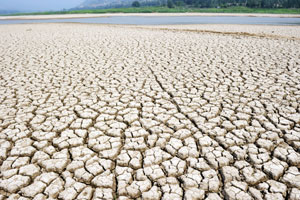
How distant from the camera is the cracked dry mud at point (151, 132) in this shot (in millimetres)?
1576

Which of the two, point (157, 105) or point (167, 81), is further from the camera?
point (167, 81)

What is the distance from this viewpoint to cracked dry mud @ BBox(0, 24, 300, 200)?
1.58 meters

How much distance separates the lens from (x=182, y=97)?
10.0ft

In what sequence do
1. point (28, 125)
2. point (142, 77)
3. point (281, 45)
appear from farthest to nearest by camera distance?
point (281, 45) < point (142, 77) < point (28, 125)

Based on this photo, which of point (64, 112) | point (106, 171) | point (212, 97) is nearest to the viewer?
point (106, 171)

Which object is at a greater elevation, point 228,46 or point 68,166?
point 228,46

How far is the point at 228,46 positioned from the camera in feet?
21.3

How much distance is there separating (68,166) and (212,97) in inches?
87.5

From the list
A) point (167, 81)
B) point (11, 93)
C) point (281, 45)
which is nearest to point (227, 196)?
point (167, 81)

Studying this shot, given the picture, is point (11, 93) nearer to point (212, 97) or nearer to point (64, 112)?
point (64, 112)

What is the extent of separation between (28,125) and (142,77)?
→ 2219 mm

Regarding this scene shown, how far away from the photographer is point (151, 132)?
2.23 metres

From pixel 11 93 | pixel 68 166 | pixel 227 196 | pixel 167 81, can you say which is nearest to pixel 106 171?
pixel 68 166

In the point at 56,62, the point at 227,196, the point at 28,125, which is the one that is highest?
the point at 56,62
